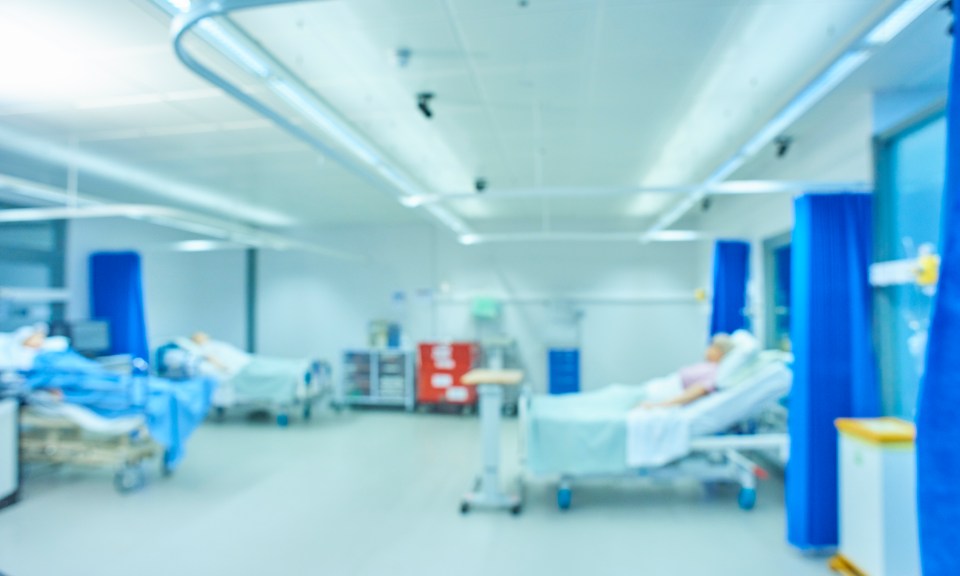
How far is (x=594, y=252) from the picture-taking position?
325 inches

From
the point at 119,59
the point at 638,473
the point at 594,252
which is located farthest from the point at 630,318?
the point at 119,59

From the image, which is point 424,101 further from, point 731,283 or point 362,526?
point 731,283

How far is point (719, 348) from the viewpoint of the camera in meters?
4.87

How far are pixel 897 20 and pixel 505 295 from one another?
670 cm

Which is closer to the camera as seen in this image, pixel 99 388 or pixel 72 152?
pixel 99 388

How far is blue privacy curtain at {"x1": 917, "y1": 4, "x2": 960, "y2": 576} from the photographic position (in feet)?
4.46

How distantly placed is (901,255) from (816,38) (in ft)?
5.00

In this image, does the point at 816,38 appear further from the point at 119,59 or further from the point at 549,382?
the point at 549,382

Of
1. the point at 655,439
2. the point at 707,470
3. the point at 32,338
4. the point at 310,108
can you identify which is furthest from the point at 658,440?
the point at 32,338

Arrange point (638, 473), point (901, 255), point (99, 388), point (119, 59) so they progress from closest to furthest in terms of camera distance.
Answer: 1. point (119, 59)
2. point (901, 255)
3. point (638, 473)
4. point (99, 388)

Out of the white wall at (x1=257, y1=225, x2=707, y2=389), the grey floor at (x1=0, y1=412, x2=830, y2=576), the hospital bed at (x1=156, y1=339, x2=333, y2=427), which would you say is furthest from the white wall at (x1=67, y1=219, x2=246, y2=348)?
the grey floor at (x1=0, y1=412, x2=830, y2=576)

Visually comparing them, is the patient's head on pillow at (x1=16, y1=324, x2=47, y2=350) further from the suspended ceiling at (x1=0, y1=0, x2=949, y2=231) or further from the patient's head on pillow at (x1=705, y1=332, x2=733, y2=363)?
the patient's head on pillow at (x1=705, y1=332, x2=733, y2=363)

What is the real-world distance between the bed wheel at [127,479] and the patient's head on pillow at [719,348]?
5.33 m

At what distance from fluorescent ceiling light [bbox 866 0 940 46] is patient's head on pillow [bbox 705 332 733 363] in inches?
129
